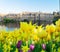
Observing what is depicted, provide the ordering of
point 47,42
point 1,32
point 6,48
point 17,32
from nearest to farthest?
point 6,48 < point 47,42 < point 17,32 < point 1,32

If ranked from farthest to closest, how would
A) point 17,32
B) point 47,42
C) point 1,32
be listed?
point 1,32 < point 17,32 < point 47,42

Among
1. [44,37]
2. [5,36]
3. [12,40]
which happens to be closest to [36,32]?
[44,37]

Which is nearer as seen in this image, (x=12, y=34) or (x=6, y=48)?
(x=6, y=48)

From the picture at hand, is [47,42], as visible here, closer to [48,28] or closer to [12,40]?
[48,28]

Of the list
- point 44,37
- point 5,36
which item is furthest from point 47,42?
point 5,36

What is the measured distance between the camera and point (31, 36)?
121 cm

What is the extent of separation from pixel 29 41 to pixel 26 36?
0.03m

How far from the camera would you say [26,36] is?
1151 mm

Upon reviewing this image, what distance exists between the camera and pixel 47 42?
1139mm

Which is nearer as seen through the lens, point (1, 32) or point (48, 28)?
point (48, 28)

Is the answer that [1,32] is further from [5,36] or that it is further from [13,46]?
[13,46]

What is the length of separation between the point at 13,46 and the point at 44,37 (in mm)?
165

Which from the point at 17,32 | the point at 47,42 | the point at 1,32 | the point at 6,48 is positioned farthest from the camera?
the point at 1,32

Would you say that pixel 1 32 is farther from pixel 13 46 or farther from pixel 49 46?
pixel 49 46
